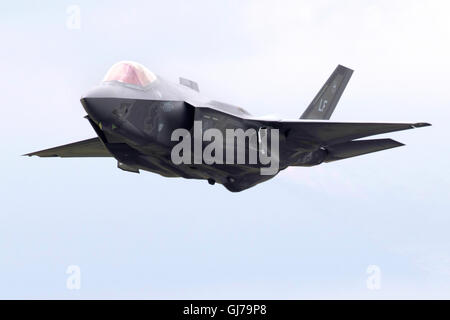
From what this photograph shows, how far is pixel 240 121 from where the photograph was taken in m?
29.9

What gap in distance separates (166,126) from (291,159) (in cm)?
586

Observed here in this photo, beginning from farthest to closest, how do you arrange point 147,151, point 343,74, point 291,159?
point 343,74, point 291,159, point 147,151

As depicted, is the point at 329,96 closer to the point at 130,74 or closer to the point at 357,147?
the point at 357,147

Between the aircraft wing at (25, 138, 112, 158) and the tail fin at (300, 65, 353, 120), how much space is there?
28.2ft

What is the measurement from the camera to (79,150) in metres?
35.2

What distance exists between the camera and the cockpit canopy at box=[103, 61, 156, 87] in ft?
92.3

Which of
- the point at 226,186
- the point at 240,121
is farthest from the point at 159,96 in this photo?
the point at 226,186

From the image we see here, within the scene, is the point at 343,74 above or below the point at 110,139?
above

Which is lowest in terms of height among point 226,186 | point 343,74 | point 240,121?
point 226,186

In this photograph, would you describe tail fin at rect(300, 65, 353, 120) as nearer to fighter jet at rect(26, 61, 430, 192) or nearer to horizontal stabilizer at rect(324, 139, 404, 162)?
horizontal stabilizer at rect(324, 139, 404, 162)

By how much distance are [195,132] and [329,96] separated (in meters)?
9.75

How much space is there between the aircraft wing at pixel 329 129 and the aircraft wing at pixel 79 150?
7.87 metres

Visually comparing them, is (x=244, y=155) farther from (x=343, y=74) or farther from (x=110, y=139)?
(x=343, y=74)

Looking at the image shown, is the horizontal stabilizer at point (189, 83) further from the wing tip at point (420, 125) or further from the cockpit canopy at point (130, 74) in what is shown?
the wing tip at point (420, 125)
